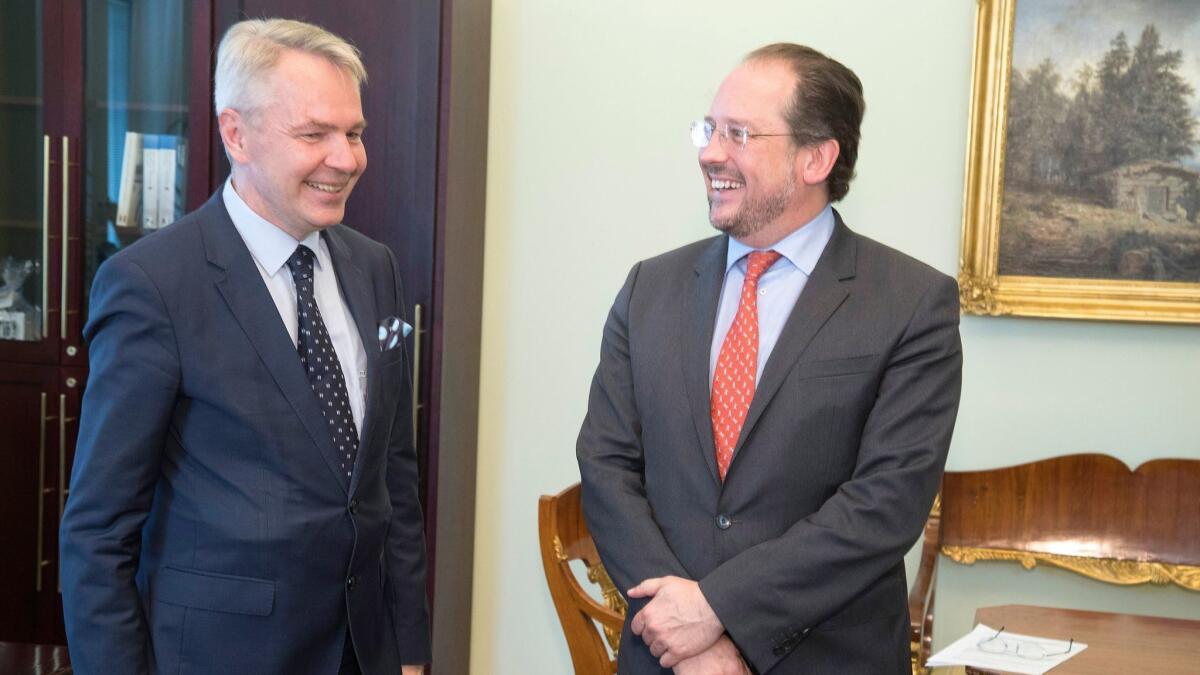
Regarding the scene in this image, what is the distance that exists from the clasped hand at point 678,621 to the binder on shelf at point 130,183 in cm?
227

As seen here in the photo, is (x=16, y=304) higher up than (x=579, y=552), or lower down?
higher up

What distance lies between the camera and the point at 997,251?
332 cm

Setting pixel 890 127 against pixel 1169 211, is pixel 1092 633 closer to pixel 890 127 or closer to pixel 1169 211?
pixel 1169 211

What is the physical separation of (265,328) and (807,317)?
0.87m

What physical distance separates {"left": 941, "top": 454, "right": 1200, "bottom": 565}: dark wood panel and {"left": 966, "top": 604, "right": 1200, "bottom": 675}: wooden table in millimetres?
570

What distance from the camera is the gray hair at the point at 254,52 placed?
199 centimetres

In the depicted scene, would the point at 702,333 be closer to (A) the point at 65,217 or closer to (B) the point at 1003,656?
(B) the point at 1003,656

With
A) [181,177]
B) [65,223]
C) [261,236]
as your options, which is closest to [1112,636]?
[261,236]

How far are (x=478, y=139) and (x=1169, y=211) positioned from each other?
1.90m

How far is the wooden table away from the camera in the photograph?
89.3 inches

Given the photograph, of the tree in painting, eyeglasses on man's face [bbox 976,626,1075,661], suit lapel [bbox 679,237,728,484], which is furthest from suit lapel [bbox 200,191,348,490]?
the tree in painting

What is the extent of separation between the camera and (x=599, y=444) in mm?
2180

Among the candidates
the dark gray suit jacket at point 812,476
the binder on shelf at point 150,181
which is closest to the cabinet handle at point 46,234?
the binder on shelf at point 150,181

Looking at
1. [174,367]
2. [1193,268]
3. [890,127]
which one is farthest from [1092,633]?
[174,367]
